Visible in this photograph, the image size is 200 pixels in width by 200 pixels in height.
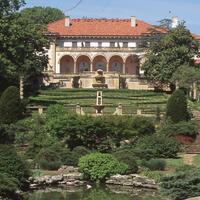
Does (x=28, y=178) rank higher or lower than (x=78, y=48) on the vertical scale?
lower

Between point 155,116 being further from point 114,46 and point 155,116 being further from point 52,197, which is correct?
point 114,46

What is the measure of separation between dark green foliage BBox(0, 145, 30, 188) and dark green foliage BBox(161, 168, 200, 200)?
7.59 meters

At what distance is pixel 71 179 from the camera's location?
33844mm

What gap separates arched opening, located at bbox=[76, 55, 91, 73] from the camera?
311ft

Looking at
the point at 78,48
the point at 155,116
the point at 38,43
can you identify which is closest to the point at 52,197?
the point at 155,116

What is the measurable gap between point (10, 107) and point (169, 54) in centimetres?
2883

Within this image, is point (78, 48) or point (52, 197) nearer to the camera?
point (52, 197)

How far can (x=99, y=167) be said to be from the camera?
111 ft

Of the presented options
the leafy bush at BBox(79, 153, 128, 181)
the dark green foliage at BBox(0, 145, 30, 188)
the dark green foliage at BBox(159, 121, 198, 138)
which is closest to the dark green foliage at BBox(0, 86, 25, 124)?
the dark green foliage at BBox(159, 121, 198, 138)

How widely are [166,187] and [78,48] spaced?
226 ft

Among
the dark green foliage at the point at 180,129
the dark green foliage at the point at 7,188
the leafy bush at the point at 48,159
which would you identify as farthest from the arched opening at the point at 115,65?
the dark green foliage at the point at 7,188

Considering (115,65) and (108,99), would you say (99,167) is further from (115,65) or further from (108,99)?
(115,65)

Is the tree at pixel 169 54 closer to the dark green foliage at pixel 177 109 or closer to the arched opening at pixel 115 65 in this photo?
the arched opening at pixel 115 65

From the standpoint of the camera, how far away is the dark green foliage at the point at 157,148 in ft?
129
